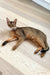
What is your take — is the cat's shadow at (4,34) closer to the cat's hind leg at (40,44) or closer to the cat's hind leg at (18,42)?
the cat's hind leg at (18,42)

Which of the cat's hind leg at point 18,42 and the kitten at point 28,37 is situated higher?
the kitten at point 28,37

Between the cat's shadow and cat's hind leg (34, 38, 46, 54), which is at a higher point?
cat's hind leg (34, 38, 46, 54)

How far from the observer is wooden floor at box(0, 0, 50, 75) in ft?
4.64

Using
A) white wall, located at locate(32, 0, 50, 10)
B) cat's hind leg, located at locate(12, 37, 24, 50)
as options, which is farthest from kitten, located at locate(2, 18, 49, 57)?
white wall, located at locate(32, 0, 50, 10)

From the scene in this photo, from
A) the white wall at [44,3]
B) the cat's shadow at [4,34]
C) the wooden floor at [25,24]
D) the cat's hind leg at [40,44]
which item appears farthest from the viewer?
the white wall at [44,3]

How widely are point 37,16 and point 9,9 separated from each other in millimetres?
491

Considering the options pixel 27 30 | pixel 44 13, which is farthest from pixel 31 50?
→ pixel 44 13

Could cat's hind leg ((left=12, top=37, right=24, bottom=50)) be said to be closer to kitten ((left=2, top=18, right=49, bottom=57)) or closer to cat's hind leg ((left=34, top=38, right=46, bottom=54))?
kitten ((left=2, top=18, right=49, bottom=57))

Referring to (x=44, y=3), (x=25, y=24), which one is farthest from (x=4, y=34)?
(x=44, y=3)

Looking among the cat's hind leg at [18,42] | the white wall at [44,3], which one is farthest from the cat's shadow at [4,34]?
the white wall at [44,3]

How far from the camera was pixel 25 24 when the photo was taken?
6.60 ft

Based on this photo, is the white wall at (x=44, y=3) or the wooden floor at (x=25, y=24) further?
the white wall at (x=44, y=3)

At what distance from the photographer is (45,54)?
1560 millimetres

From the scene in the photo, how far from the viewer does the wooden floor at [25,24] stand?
1413 mm
